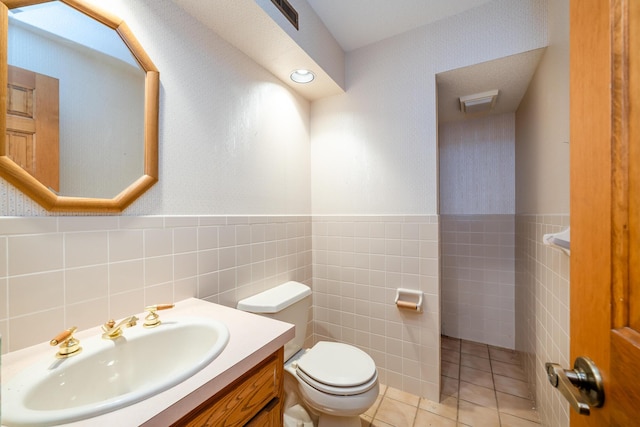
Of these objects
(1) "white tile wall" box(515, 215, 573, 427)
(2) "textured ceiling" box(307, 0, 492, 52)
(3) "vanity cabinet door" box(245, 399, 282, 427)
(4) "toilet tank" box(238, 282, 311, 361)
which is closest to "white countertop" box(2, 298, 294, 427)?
(3) "vanity cabinet door" box(245, 399, 282, 427)

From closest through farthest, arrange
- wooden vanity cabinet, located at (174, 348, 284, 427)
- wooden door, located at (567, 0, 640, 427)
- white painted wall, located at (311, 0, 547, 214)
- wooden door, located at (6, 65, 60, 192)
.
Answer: wooden door, located at (567, 0, 640, 427), wooden vanity cabinet, located at (174, 348, 284, 427), wooden door, located at (6, 65, 60, 192), white painted wall, located at (311, 0, 547, 214)

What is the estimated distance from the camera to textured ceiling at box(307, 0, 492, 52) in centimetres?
150

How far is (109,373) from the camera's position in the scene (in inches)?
29.7

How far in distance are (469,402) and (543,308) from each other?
2.57 feet

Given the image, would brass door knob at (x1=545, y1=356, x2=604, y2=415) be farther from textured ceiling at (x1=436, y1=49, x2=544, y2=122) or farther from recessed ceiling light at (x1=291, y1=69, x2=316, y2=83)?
recessed ceiling light at (x1=291, y1=69, x2=316, y2=83)

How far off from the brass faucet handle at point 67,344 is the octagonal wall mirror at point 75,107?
0.38m

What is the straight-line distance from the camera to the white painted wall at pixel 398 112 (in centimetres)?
148

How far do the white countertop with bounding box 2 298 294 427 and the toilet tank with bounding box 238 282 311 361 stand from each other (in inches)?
11.1

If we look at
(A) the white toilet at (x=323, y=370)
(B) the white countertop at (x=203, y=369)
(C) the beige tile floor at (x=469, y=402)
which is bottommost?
(C) the beige tile floor at (x=469, y=402)

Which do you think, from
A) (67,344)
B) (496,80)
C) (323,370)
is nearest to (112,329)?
(67,344)

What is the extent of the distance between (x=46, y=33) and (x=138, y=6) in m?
0.36

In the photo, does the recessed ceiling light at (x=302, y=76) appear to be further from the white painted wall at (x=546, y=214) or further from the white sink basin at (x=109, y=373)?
the white sink basin at (x=109, y=373)

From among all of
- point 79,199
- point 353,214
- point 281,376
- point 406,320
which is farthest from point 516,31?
point 79,199

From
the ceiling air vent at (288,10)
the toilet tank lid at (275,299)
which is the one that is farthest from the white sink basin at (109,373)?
the ceiling air vent at (288,10)
